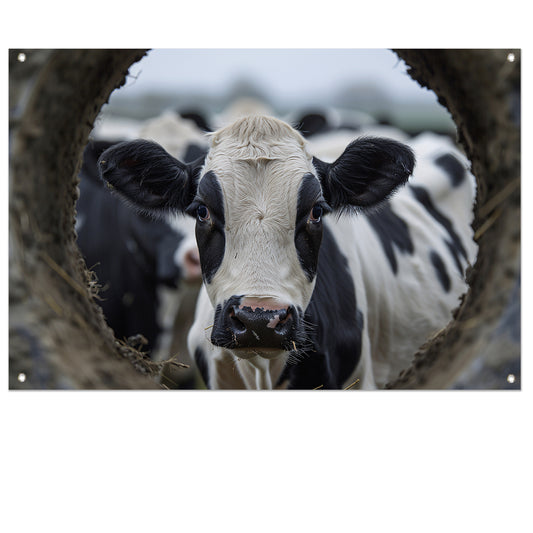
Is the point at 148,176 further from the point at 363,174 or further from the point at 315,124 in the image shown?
the point at 315,124

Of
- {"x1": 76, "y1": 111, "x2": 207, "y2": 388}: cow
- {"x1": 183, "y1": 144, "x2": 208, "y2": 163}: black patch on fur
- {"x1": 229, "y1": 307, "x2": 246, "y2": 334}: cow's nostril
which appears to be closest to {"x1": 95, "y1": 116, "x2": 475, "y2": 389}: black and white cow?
{"x1": 229, "y1": 307, "x2": 246, "y2": 334}: cow's nostril

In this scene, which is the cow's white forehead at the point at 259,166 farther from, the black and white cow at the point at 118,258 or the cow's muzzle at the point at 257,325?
the black and white cow at the point at 118,258

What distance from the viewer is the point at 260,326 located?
2.25 meters

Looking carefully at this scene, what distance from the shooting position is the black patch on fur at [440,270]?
3938 mm

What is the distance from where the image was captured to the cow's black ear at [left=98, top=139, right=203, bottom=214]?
273 cm

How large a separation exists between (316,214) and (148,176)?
737mm

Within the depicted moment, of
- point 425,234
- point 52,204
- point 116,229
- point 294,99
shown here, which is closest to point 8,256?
point 52,204

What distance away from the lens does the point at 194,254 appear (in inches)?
188

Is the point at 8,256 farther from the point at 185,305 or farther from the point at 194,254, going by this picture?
the point at 185,305

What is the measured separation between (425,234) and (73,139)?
2357 mm

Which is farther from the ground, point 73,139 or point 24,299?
point 73,139

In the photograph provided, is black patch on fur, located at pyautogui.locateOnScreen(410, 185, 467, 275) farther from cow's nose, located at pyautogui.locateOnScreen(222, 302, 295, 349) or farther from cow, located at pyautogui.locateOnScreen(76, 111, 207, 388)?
cow's nose, located at pyautogui.locateOnScreen(222, 302, 295, 349)

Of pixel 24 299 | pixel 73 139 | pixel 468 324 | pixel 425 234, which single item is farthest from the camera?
pixel 425 234

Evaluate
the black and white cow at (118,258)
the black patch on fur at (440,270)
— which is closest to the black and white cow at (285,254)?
the black patch on fur at (440,270)
